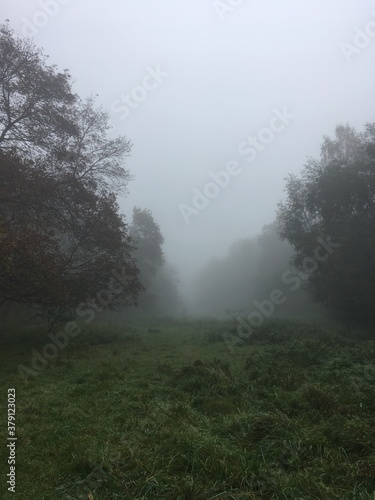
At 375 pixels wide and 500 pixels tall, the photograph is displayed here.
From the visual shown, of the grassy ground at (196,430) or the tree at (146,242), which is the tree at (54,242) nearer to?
the grassy ground at (196,430)

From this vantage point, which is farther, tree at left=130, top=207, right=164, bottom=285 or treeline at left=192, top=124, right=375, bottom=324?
tree at left=130, top=207, right=164, bottom=285

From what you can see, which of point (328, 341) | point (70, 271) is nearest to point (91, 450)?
point (70, 271)

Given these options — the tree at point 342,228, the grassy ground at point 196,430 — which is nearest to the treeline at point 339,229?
the tree at point 342,228

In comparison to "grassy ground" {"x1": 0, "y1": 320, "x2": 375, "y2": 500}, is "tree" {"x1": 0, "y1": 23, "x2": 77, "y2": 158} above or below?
above

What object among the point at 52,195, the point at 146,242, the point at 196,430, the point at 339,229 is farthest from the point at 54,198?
the point at 146,242

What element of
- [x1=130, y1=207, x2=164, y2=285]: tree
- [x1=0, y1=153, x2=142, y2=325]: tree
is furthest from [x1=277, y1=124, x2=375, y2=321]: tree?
[x1=130, y1=207, x2=164, y2=285]: tree

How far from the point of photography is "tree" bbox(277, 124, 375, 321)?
21172 mm

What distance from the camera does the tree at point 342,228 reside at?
21172 millimetres

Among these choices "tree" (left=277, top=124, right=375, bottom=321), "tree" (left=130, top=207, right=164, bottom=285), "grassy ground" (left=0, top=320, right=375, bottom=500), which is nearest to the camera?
"grassy ground" (left=0, top=320, right=375, bottom=500)

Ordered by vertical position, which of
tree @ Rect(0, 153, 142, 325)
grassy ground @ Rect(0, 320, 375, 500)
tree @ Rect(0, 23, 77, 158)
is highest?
tree @ Rect(0, 23, 77, 158)

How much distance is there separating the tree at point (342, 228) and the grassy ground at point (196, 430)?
11.7 m

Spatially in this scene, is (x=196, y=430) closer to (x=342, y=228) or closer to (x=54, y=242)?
(x=54, y=242)

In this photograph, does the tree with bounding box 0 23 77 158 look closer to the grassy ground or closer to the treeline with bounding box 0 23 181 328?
the treeline with bounding box 0 23 181 328

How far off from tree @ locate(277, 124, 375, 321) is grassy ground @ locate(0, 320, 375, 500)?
11703 millimetres
